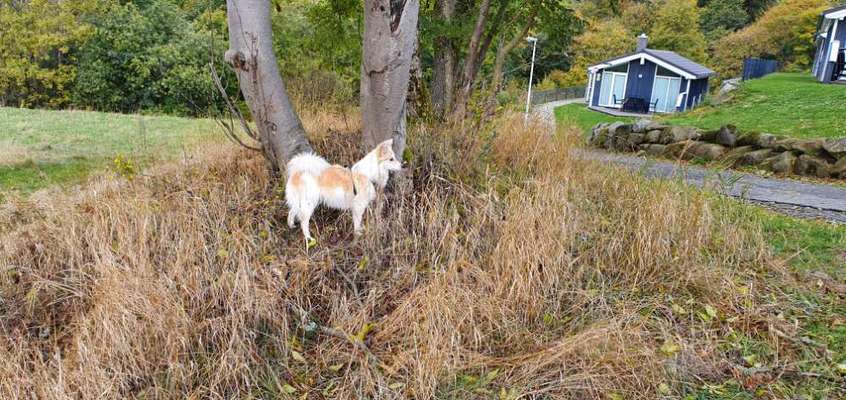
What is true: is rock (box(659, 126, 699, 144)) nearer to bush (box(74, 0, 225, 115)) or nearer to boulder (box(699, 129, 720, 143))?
boulder (box(699, 129, 720, 143))

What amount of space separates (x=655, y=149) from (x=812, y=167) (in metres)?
2.53

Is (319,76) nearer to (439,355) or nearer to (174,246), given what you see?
(174,246)

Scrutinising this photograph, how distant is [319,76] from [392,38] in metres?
3.77

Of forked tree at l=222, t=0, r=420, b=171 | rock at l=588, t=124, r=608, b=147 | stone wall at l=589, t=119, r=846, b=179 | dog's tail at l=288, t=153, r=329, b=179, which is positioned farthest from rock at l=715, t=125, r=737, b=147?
dog's tail at l=288, t=153, r=329, b=179

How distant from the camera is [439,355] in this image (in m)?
2.63

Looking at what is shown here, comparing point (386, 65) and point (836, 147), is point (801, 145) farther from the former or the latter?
point (386, 65)

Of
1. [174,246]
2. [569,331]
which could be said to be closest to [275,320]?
[174,246]

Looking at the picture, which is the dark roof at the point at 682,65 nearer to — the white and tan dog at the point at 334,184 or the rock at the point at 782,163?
the rock at the point at 782,163

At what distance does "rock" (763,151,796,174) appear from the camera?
7.78 m

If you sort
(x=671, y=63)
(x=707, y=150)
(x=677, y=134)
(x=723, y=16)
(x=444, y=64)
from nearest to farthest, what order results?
(x=444, y=64) < (x=707, y=150) < (x=677, y=134) < (x=671, y=63) < (x=723, y=16)

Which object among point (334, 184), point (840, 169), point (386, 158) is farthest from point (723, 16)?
point (334, 184)

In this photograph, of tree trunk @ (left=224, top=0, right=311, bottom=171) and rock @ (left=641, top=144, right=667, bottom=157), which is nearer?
tree trunk @ (left=224, top=0, right=311, bottom=171)

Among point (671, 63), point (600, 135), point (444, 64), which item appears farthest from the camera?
point (671, 63)

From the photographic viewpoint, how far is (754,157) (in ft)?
26.9
